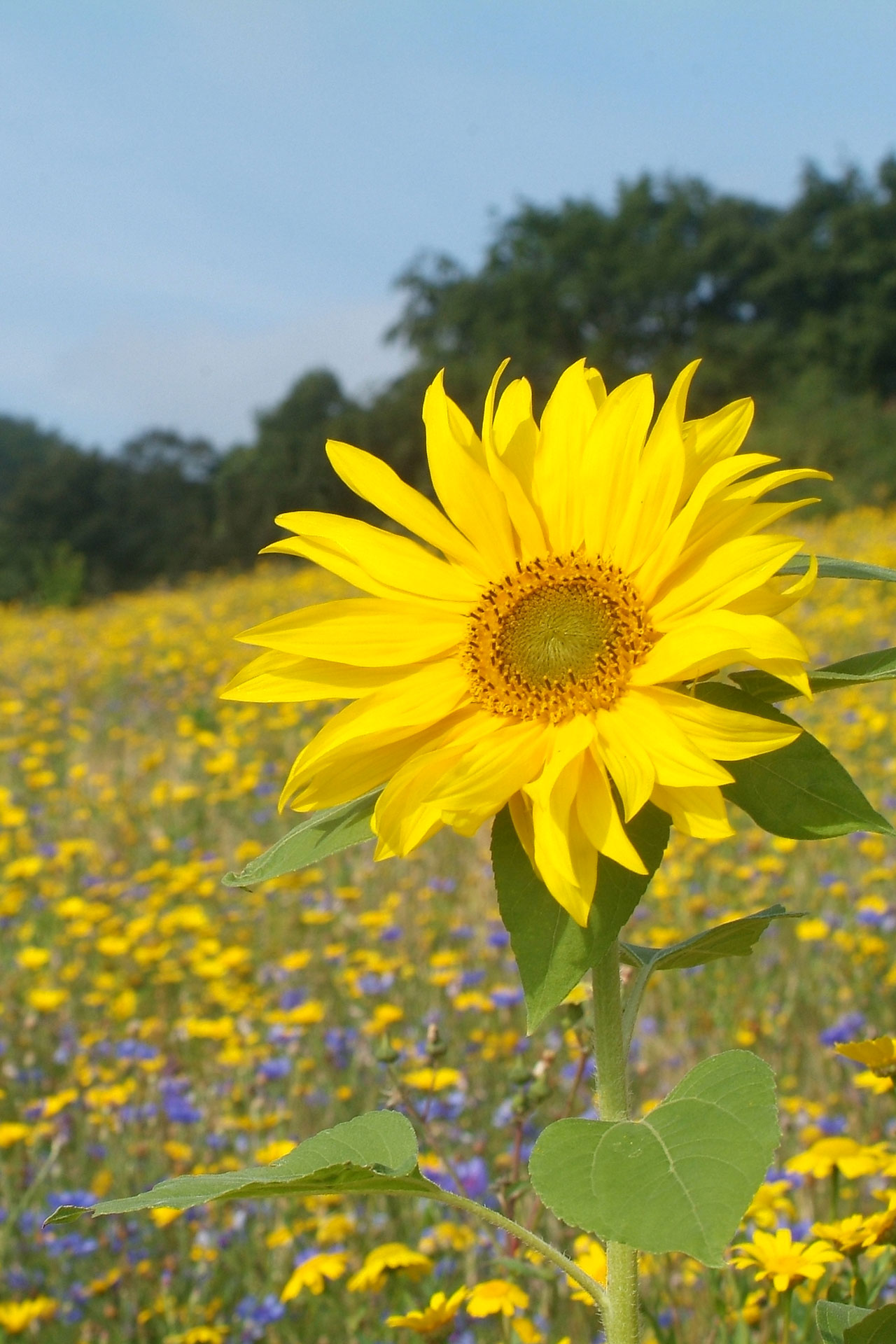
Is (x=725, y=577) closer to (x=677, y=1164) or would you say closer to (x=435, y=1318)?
(x=677, y=1164)

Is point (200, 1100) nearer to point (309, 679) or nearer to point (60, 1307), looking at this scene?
point (60, 1307)

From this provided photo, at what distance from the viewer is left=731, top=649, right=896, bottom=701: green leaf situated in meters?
0.85

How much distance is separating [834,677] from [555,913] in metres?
0.25

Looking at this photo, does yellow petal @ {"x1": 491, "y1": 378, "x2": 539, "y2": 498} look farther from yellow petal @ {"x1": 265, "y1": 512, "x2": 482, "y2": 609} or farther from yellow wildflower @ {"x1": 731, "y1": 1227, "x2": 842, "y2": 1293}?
yellow wildflower @ {"x1": 731, "y1": 1227, "x2": 842, "y2": 1293}

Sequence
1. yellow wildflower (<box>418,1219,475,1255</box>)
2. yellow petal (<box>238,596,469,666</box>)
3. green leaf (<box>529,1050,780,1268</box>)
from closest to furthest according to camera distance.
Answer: green leaf (<box>529,1050,780,1268</box>)
yellow petal (<box>238,596,469,666</box>)
yellow wildflower (<box>418,1219,475,1255</box>)

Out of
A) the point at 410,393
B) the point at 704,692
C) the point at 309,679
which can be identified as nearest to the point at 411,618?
the point at 309,679

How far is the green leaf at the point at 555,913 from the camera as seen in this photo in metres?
0.80

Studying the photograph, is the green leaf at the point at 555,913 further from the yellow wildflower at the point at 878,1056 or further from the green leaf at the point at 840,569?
the yellow wildflower at the point at 878,1056

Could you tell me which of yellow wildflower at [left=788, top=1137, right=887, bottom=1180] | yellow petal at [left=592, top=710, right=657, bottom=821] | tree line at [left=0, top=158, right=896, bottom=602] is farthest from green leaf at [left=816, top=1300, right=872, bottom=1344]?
tree line at [left=0, top=158, right=896, bottom=602]

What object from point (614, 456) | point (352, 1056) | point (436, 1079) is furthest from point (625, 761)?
point (352, 1056)

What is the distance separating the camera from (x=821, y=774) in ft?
2.78

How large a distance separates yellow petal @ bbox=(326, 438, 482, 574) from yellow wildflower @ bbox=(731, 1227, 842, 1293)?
76cm

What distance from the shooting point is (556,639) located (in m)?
1.01

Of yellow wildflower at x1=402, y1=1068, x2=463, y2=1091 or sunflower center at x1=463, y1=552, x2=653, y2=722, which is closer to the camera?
sunflower center at x1=463, y1=552, x2=653, y2=722
